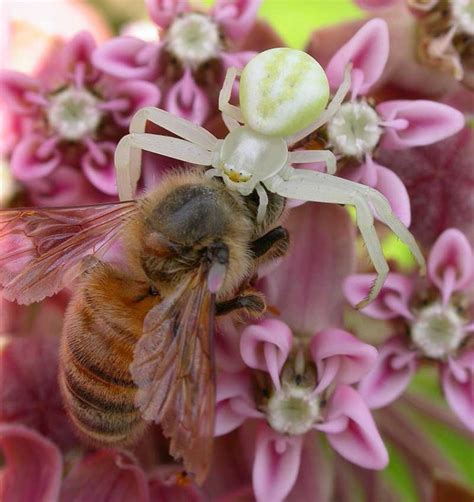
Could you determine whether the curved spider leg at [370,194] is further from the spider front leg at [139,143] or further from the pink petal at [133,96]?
the pink petal at [133,96]

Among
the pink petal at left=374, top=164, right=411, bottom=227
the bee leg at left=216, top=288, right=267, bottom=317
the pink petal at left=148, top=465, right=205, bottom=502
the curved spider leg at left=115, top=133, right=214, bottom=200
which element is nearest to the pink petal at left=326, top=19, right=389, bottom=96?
the pink petal at left=374, top=164, right=411, bottom=227

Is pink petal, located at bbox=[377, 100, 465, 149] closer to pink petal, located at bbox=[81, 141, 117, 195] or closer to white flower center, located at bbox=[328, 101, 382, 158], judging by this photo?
white flower center, located at bbox=[328, 101, 382, 158]

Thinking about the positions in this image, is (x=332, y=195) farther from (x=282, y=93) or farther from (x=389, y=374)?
(x=389, y=374)

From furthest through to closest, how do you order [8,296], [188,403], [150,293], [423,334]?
[423,334] → [8,296] → [150,293] → [188,403]

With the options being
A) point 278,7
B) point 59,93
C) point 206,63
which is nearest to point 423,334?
point 206,63

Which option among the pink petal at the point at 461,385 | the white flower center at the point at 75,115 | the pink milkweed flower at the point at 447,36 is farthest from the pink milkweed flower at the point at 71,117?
the pink petal at the point at 461,385

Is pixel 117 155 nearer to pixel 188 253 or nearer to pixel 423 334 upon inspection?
pixel 188 253

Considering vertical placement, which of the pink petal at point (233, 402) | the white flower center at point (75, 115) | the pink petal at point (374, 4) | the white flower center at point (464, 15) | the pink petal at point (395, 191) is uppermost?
the white flower center at point (464, 15)
